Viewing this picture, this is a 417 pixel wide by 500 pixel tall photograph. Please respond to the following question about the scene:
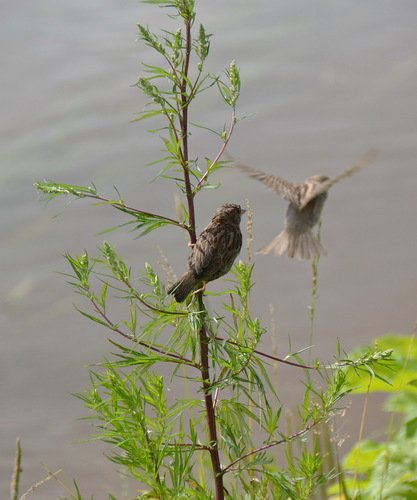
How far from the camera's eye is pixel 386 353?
7.34ft

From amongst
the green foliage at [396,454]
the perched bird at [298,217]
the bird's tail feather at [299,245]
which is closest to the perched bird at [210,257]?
the green foliage at [396,454]

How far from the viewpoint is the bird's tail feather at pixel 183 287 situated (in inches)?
91.3

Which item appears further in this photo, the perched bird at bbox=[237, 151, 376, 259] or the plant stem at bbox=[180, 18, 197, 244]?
the perched bird at bbox=[237, 151, 376, 259]

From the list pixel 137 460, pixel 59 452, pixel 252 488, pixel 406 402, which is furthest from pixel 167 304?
pixel 59 452

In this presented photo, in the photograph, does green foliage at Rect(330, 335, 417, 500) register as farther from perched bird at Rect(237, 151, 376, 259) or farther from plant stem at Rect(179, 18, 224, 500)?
perched bird at Rect(237, 151, 376, 259)

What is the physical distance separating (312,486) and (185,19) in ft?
3.52

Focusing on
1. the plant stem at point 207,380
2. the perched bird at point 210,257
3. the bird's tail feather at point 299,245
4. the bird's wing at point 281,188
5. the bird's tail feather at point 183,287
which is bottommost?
the plant stem at point 207,380

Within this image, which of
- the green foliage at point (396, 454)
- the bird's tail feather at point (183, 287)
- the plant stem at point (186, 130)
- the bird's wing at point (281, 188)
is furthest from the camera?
the bird's wing at point (281, 188)

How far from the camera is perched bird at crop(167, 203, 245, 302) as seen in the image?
2.33m

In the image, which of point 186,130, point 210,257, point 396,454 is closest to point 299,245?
point 396,454

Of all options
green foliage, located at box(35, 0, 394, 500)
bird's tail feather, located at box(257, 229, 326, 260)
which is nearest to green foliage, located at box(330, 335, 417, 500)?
green foliage, located at box(35, 0, 394, 500)

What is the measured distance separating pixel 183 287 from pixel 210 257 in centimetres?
9

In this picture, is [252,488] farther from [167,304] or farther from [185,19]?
[185,19]

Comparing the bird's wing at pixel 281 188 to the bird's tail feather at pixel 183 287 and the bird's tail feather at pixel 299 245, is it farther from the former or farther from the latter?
the bird's tail feather at pixel 183 287
